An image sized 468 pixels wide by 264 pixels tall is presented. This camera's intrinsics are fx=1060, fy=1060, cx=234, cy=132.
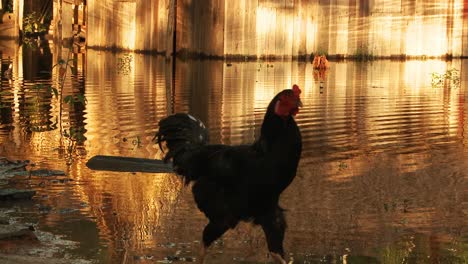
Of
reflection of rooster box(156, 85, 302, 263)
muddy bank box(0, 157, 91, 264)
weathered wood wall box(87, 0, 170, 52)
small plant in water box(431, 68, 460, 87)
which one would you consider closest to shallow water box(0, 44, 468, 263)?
muddy bank box(0, 157, 91, 264)

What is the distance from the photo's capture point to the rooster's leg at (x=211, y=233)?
7922 mm

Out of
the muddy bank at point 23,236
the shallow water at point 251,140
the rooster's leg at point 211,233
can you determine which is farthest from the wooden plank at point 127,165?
the rooster's leg at point 211,233

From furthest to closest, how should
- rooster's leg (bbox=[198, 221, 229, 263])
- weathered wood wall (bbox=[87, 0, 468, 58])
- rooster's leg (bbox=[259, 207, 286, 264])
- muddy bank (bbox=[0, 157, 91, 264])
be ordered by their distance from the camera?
1. weathered wood wall (bbox=[87, 0, 468, 58])
2. muddy bank (bbox=[0, 157, 91, 264])
3. rooster's leg (bbox=[198, 221, 229, 263])
4. rooster's leg (bbox=[259, 207, 286, 264])

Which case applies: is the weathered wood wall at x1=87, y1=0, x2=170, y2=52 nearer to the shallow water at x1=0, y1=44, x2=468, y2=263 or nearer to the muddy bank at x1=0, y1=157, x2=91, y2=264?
the shallow water at x1=0, y1=44, x2=468, y2=263

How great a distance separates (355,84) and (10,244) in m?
17.1

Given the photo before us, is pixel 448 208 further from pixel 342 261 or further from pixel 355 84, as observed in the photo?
pixel 355 84

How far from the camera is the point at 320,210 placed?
33.7 feet

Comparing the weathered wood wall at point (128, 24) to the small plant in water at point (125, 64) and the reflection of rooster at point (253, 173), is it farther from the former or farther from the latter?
Result: the reflection of rooster at point (253, 173)

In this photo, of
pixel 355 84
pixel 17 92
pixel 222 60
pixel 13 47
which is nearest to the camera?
pixel 17 92

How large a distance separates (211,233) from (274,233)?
1.72 ft

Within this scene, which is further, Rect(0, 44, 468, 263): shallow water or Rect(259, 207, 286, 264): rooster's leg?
Rect(0, 44, 468, 263): shallow water

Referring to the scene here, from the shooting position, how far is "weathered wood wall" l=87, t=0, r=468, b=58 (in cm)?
3098

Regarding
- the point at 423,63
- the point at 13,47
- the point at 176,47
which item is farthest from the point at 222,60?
the point at 13,47

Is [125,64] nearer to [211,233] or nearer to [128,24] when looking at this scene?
[128,24]
